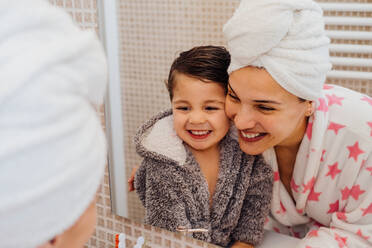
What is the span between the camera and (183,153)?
88 centimetres

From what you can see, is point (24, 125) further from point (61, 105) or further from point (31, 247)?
point (31, 247)

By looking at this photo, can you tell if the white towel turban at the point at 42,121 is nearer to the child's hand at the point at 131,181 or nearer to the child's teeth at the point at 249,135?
the child's teeth at the point at 249,135

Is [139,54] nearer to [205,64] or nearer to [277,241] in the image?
[205,64]

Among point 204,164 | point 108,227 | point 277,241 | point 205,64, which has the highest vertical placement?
point 205,64

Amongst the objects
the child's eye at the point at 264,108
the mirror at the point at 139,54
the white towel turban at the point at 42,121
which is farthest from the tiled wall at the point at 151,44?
the white towel turban at the point at 42,121

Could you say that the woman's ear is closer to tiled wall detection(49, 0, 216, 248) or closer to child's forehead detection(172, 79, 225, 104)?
child's forehead detection(172, 79, 225, 104)

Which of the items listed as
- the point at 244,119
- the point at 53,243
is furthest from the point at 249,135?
the point at 53,243

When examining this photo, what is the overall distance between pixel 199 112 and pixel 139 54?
8.4 inches

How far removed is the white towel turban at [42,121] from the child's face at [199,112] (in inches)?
13.8

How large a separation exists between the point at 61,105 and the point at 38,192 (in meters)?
0.10

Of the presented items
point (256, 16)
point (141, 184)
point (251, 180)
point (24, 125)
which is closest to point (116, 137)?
point (141, 184)

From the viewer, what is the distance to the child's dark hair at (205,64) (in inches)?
30.6

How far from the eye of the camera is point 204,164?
2.85 ft

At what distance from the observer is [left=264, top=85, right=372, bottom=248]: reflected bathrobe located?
708 millimetres
